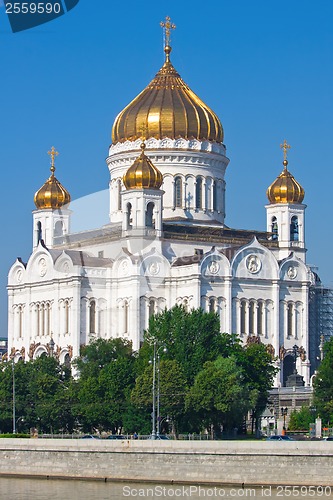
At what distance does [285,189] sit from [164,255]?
9156 millimetres

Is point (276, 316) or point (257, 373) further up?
point (276, 316)

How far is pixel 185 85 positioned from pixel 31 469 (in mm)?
39470

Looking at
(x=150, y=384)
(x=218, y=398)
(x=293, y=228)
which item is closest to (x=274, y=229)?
(x=293, y=228)

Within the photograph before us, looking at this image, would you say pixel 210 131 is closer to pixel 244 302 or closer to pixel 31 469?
pixel 244 302

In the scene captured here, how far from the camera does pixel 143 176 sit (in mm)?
95062

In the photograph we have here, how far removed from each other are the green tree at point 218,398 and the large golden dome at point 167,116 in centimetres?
2406

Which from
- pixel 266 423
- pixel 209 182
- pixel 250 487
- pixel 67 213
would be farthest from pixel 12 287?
pixel 250 487

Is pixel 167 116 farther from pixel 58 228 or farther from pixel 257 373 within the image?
pixel 257 373

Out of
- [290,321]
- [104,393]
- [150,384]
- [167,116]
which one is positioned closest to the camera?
[150,384]

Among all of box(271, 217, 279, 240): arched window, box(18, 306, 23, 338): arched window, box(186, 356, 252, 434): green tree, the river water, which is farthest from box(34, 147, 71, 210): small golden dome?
the river water

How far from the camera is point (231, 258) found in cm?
9531

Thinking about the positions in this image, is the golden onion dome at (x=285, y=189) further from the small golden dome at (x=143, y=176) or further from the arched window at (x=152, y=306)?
the arched window at (x=152, y=306)

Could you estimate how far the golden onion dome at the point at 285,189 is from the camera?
329 ft

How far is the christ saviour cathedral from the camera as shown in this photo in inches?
3720
